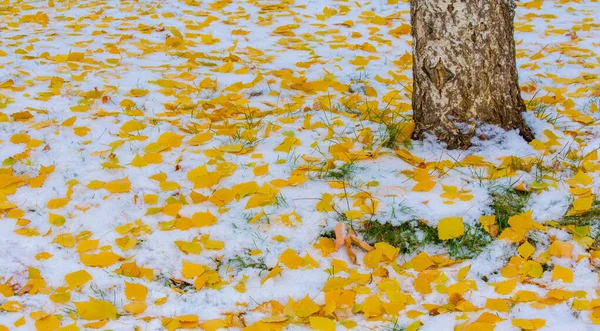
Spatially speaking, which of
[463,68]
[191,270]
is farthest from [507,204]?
[191,270]

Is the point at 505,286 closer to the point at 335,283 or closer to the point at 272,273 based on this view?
the point at 335,283

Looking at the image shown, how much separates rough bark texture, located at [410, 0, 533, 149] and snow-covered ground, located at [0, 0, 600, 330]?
10 centimetres

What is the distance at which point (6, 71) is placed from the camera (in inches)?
152

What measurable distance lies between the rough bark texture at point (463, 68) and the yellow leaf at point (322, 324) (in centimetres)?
126

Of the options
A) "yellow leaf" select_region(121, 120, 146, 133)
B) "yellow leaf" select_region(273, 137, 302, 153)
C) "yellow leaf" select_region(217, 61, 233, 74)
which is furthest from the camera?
"yellow leaf" select_region(217, 61, 233, 74)

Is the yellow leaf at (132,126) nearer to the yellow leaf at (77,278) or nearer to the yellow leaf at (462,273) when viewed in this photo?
the yellow leaf at (77,278)

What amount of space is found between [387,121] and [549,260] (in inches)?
47.6

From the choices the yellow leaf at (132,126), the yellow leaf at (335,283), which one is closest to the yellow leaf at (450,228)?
the yellow leaf at (335,283)

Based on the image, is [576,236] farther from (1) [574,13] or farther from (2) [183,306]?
(1) [574,13]

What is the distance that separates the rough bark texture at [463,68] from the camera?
266 centimetres

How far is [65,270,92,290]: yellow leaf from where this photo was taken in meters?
2.06

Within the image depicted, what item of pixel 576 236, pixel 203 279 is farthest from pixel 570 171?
pixel 203 279

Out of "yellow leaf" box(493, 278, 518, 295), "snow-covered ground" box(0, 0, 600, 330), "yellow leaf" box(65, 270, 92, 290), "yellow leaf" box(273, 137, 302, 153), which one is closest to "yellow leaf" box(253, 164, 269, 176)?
"snow-covered ground" box(0, 0, 600, 330)

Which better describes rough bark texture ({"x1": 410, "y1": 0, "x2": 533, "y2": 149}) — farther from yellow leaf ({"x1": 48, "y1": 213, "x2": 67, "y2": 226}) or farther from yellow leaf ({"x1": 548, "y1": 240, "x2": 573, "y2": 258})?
yellow leaf ({"x1": 48, "y1": 213, "x2": 67, "y2": 226})
